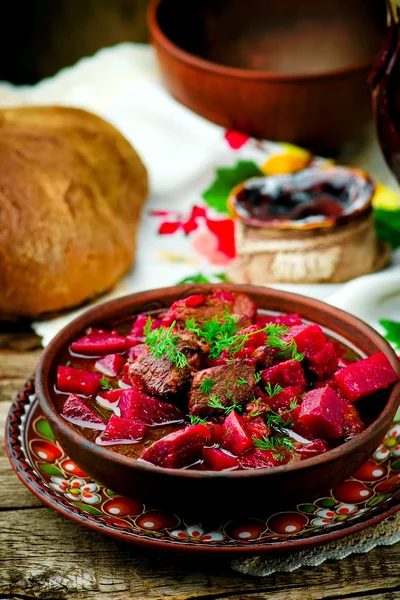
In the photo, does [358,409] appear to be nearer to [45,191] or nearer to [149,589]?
[149,589]

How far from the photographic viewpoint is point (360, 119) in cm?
394

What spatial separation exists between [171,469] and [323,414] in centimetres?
37

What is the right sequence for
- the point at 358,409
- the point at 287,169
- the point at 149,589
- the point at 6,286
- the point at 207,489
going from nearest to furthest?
the point at 207,489, the point at 149,589, the point at 358,409, the point at 6,286, the point at 287,169

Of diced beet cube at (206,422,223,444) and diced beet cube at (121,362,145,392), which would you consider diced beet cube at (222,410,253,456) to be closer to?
diced beet cube at (206,422,223,444)

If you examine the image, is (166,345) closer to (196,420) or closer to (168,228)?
(196,420)

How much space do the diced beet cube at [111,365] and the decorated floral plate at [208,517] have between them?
235 mm

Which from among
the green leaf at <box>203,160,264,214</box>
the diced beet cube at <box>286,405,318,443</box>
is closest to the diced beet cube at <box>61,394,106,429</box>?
the diced beet cube at <box>286,405,318,443</box>

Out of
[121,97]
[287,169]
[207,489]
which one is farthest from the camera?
[121,97]

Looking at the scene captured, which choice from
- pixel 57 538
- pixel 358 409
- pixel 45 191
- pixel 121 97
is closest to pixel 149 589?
pixel 57 538

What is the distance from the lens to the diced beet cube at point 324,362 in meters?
2.12

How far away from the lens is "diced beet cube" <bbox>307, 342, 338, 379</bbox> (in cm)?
212

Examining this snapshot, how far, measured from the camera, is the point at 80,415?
80.8 inches

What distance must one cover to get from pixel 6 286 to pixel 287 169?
143 centimetres

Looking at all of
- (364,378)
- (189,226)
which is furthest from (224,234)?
(364,378)
